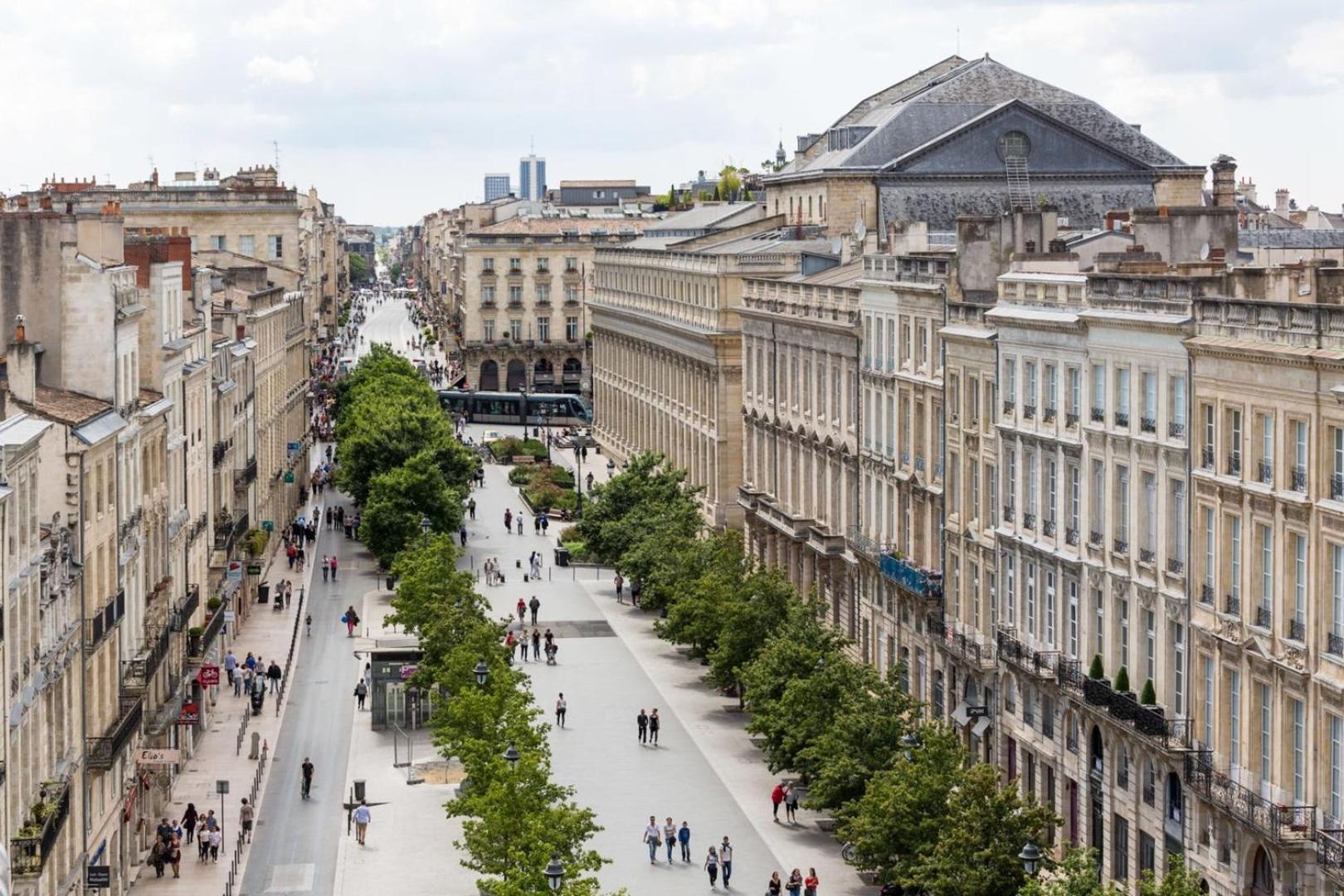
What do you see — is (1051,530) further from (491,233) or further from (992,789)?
(491,233)

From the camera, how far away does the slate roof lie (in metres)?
115

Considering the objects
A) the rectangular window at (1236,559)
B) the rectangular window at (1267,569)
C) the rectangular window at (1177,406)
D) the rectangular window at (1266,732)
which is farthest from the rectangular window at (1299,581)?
the rectangular window at (1177,406)

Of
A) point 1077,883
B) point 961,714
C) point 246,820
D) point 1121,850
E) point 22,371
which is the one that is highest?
point 22,371

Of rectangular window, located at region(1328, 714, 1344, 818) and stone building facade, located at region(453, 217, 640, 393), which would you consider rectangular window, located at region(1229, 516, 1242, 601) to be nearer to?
rectangular window, located at region(1328, 714, 1344, 818)

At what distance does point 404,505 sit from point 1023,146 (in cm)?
3454

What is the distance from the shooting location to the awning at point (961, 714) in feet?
203

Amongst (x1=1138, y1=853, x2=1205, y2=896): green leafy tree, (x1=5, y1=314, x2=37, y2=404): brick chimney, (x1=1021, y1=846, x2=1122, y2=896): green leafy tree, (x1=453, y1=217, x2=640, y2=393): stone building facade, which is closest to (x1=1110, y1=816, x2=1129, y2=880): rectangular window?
(x1=1021, y1=846, x2=1122, y2=896): green leafy tree

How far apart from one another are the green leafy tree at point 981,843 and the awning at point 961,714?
667 inches

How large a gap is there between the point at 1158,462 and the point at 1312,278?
5349 mm

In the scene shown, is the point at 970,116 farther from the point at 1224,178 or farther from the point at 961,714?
the point at 961,714

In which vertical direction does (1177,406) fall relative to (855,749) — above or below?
above

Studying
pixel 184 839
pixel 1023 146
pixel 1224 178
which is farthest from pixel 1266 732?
pixel 1023 146

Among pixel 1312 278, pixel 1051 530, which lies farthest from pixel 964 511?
pixel 1312 278

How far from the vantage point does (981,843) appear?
44031 mm
